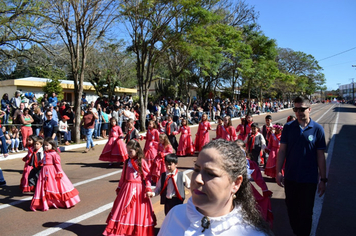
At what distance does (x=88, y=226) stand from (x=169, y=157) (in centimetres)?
190

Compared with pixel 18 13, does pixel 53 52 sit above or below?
below

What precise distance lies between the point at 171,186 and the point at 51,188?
2.74 metres

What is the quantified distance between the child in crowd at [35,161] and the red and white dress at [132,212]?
2.69 meters

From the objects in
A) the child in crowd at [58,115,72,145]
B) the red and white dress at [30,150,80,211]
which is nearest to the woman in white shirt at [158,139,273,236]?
the red and white dress at [30,150,80,211]

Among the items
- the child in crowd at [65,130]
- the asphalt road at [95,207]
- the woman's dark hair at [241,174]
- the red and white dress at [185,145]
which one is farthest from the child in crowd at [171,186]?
the child in crowd at [65,130]

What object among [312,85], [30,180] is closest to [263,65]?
[30,180]

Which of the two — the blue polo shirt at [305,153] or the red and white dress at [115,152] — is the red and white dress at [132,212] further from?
the red and white dress at [115,152]

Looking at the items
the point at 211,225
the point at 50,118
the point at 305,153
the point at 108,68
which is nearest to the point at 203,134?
the point at 50,118

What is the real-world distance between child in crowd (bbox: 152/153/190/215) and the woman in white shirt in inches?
116

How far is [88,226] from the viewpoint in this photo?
199 inches

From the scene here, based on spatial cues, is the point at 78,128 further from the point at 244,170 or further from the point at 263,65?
the point at 263,65

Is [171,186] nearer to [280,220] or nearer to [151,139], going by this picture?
[280,220]

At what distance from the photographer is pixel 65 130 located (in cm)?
1312

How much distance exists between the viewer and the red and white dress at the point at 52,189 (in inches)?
230
